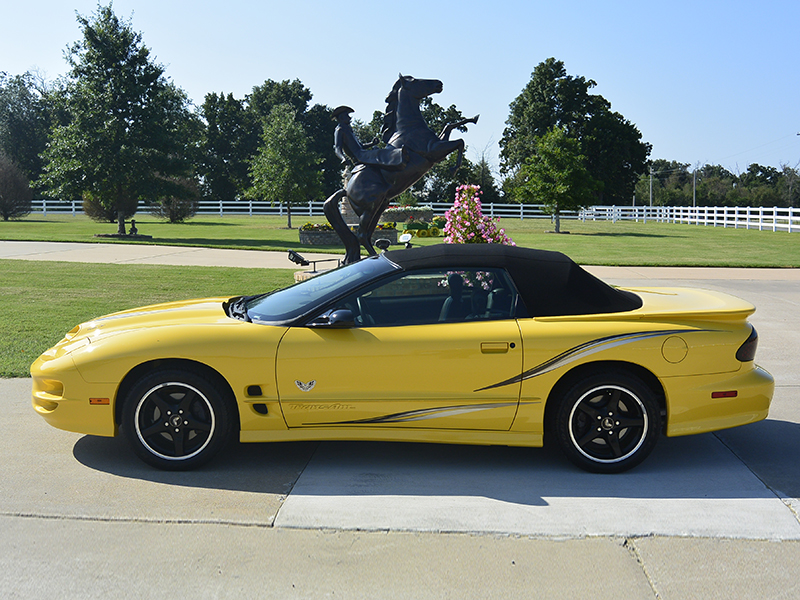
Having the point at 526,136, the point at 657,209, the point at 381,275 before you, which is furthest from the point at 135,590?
the point at 526,136

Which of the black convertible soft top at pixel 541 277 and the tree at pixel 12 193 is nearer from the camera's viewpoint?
the black convertible soft top at pixel 541 277

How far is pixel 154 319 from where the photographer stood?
4699 millimetres

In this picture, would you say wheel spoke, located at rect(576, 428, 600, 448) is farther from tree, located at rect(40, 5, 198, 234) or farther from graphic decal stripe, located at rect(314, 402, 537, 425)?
tree, located at rect(40, 5, 198, 234)

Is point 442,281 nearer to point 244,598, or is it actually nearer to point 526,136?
point 244,598

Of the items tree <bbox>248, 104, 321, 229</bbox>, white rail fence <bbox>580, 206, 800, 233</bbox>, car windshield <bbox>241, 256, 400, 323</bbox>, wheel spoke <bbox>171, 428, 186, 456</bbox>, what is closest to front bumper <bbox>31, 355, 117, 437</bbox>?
wheel spoke <bbox>171, 428, 186, 456</bbox>

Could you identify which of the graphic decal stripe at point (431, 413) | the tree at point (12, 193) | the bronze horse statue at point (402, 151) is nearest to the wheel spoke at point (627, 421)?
the graphic decal stripe at point (431, 413)

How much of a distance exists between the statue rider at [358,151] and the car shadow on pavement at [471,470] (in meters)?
6.15

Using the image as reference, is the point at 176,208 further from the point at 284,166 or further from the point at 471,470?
the point at 471,470

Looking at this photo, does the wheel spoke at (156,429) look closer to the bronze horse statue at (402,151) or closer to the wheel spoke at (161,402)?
the wheel spoke at (161,402)

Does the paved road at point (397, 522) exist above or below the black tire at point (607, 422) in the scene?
below

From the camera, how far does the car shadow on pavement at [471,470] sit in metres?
4.15

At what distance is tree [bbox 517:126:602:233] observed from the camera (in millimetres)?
40562

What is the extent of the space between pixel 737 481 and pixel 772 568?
44.1 inches

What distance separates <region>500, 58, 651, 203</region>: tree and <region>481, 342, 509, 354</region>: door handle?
64.4m
